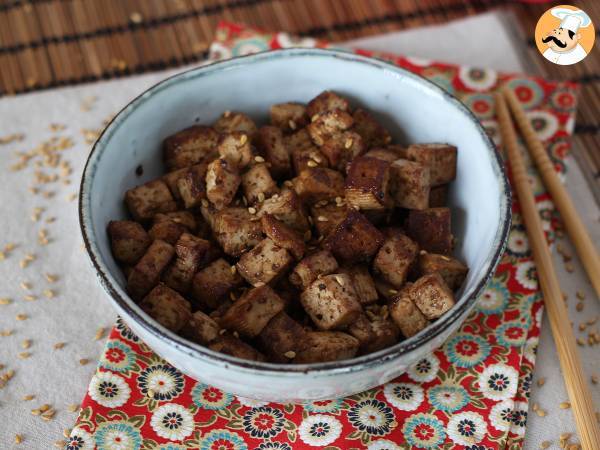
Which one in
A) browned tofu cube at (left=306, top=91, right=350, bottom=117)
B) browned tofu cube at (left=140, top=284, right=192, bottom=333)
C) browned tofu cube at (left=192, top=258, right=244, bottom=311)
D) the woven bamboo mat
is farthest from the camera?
the woven bamboo mat

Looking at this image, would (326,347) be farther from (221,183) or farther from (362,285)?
(221,183)

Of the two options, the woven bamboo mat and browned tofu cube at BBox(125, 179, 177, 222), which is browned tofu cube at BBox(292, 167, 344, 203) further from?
the woven bamboo mat

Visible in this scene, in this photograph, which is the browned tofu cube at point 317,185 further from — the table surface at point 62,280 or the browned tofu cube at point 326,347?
the table surface at point 62,280

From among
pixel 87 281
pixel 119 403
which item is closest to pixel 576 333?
pixel 119 403

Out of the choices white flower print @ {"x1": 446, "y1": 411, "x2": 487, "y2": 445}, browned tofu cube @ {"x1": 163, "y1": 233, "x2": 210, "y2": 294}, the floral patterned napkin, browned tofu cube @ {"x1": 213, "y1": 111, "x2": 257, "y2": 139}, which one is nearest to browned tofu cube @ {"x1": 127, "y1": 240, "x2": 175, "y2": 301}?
browned tofu cube @ {"x1": 163, "y1": 233, "x2": 210, "y2": 294}

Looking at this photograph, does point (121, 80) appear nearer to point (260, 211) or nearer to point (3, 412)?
point (260, 211)

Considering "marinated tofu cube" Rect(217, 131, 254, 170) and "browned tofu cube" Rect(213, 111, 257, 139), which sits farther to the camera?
"browned tofu cube" Rect(213, 111, 257, 139)
